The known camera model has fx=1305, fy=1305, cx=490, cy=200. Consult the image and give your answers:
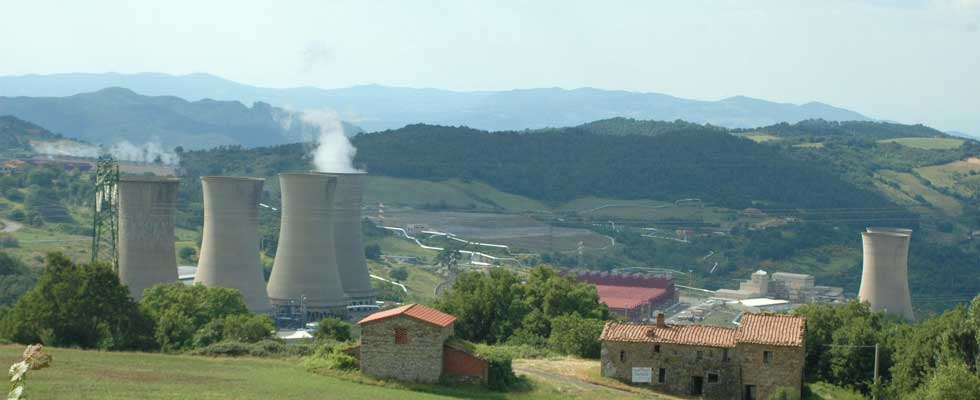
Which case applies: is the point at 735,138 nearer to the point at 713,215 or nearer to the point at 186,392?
the point at 713,215

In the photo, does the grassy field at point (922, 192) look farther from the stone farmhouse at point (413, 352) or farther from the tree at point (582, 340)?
the stone farmhouse at point (413, 352)

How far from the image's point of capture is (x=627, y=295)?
2778 inches

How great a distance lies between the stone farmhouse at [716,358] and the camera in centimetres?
2461

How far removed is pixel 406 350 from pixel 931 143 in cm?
13816

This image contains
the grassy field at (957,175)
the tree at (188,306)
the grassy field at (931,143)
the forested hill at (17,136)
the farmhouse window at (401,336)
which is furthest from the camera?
the grassy field at (931,143)

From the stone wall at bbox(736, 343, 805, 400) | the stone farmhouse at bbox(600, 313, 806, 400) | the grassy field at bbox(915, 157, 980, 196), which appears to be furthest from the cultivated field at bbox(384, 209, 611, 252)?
the stone wall at bbox(736, 343, 805, 400)

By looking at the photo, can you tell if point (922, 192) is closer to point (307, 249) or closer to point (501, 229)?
point (501, 229)

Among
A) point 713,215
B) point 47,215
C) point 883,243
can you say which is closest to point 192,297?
point 883,243

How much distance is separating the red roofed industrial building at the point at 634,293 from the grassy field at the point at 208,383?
4040 centimetres

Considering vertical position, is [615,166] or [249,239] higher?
[615,166]

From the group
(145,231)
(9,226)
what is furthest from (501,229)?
(145,231)

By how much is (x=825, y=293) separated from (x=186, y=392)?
6399 cm

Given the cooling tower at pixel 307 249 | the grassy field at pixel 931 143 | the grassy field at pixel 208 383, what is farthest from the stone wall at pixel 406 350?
the grassy field at pixel 931 143

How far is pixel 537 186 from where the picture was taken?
119438mm
